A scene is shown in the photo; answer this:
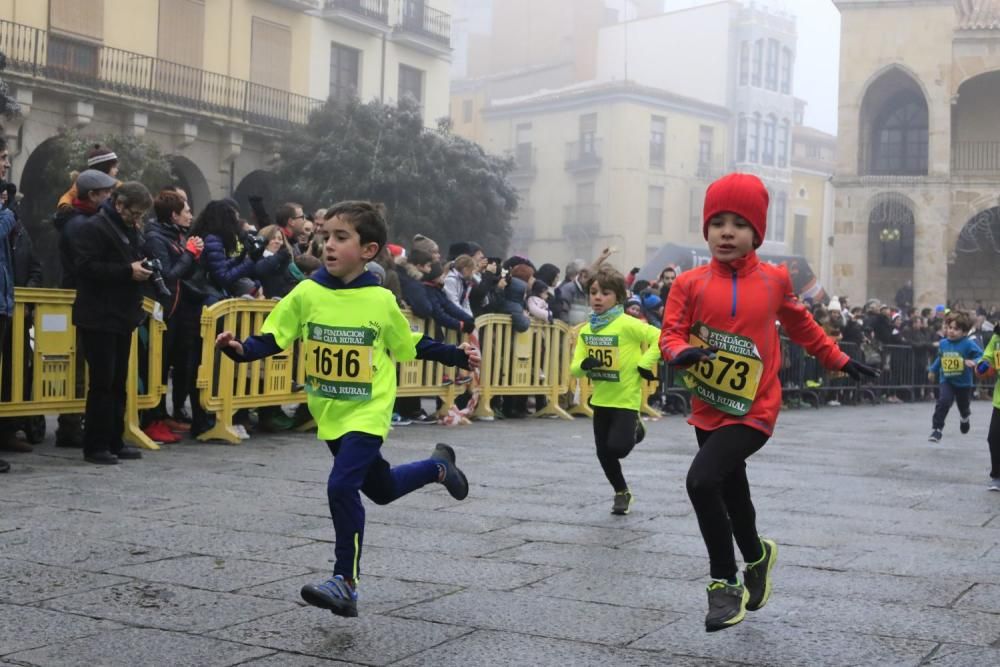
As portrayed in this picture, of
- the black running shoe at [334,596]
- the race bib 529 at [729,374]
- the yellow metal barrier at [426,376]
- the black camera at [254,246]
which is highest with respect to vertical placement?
the black camera at [254,246]

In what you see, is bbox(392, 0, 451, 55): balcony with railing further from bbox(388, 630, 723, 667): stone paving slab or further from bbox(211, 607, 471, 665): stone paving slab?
bbox(388, 630, 723, 667): stone paving slab

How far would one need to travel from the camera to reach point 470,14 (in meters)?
74.1

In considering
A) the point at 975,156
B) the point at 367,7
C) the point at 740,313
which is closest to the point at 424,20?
the point at 367,7

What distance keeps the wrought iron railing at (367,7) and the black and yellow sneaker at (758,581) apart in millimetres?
32690

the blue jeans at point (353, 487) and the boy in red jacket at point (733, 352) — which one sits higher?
the boy in red jacket at point (733, 352)

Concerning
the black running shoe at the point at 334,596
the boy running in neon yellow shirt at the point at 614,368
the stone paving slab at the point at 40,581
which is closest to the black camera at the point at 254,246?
the boy running in neon yellow shirt at the point at 614,368

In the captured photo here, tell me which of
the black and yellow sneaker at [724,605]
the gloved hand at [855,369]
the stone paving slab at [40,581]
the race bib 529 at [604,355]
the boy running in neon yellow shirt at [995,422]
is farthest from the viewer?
the boy running in neon yellow shirt at [995,422]

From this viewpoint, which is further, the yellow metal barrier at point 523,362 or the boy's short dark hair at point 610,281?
the yellow metal barrier at point 523,362

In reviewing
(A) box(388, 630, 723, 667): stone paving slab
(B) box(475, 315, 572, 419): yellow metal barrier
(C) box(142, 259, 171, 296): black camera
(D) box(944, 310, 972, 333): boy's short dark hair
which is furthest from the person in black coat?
(D) box(944, 310, 972, 333): boy's short dark hair

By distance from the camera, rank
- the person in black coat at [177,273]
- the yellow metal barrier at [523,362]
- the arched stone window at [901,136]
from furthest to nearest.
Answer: the arched stone window at [901,136], the yellow metal barrier at [523,362], the person in black coat at [177,273]

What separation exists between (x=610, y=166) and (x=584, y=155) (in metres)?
1.53

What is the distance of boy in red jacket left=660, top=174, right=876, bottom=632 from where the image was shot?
4.86 m

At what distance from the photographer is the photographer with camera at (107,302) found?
8.61 metres

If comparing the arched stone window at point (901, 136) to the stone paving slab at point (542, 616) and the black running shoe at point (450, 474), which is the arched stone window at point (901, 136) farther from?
the stone paving slab at point (542, 616)
